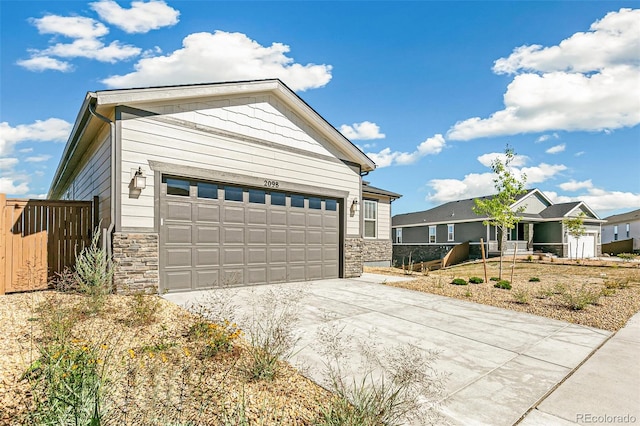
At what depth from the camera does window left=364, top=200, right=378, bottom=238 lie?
1609cm

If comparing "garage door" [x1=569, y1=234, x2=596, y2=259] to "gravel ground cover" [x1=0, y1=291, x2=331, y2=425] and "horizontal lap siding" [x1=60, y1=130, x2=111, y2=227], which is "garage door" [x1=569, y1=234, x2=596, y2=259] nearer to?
"gravel ground cover" [x1=0, y1=291, x2=331, y2=425]

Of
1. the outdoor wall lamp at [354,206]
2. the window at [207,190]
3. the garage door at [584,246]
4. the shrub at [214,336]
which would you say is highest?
the window at [207,190]

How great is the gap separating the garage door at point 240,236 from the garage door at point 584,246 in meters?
23.9

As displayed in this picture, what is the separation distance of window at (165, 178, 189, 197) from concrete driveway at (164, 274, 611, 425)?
7.44 feet

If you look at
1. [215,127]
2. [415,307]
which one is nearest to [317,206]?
[215,127]

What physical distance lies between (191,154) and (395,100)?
8902 millimetres

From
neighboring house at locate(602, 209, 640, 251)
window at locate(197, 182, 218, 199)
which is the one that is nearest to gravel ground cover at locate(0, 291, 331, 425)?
window at locate(197, 182, 218, 199)

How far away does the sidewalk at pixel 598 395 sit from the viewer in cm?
295

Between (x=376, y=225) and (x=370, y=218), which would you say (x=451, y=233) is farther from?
(x=370, y=218)

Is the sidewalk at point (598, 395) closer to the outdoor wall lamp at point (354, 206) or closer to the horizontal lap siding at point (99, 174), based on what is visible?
the outdoor wall lamp at point (354, 206)

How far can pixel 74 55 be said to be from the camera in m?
8.42

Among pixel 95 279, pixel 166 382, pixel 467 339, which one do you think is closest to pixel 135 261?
pixel 95 279

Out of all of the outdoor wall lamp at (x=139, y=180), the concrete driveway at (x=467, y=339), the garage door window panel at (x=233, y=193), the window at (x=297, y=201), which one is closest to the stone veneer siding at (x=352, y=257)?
the window at (x=297, y=201)

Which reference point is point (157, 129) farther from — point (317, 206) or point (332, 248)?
point (332, 248)
